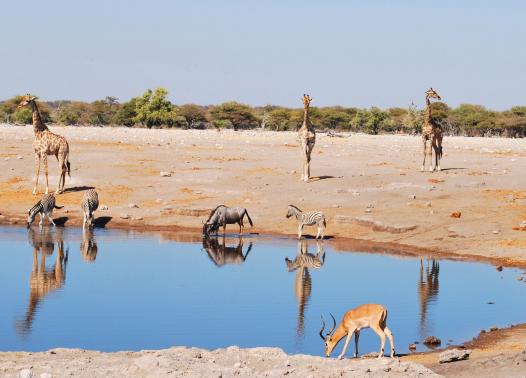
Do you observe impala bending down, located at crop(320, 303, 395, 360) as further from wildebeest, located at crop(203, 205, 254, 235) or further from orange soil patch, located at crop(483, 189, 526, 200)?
orange soil patch, located at crop(483, 189, 526, 200)

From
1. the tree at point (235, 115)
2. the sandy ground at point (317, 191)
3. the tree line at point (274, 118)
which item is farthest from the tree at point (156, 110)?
the sandy ground at point (317, 191)

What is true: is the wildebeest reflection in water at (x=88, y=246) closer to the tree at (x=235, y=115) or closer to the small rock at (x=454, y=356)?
the small rock at (x=454, y=356)

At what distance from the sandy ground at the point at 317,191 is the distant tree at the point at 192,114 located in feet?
127

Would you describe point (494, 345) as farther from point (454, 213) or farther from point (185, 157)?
point (185, 157)

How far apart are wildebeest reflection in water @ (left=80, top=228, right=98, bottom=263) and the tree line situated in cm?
4824

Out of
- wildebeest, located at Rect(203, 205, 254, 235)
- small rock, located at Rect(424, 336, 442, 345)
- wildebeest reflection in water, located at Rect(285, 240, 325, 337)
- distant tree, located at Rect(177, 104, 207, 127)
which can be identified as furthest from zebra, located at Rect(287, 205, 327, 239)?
distant tree, located at Rect(177, 104, 207, 127)

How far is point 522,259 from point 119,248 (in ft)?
34.0

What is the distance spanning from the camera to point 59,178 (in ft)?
122

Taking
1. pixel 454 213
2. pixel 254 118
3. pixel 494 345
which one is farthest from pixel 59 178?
pixel 254 118

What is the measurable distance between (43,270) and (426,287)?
8.73 meters

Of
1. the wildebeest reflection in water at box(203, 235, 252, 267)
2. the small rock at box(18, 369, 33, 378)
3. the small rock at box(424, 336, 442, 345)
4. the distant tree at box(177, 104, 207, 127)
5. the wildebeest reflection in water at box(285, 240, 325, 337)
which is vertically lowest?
the wildebeest reflection in water at box(203, 235, 252, 267)

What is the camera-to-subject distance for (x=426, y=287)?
22594 millimetres

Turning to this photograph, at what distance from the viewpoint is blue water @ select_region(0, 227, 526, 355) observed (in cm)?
1739

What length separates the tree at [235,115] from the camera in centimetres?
8962
